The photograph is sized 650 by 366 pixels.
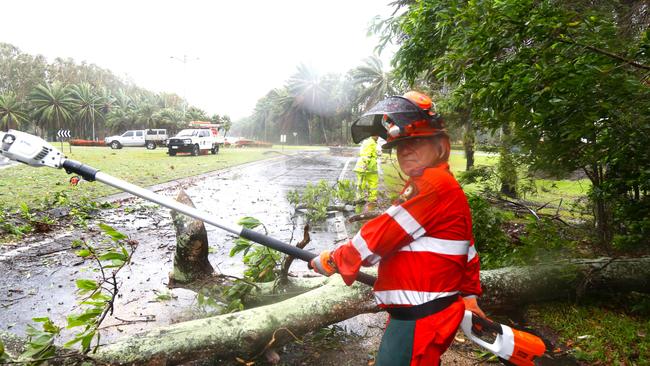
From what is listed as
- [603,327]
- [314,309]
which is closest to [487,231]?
[603,327]

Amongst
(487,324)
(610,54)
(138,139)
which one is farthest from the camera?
(138,139)

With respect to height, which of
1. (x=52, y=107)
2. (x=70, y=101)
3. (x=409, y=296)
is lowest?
(x=409, y=296)

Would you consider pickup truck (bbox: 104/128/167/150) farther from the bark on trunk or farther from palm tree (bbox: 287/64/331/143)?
the bark on trunk

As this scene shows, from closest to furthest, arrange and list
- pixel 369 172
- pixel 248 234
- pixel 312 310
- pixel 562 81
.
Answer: pixel 248 234 → pixel 562 81 → pixel 312 310 → pixel 369 172

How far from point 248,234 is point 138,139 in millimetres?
38276

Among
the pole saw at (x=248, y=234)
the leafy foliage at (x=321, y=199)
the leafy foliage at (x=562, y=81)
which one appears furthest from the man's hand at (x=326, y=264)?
the leafy foliage at (x=321, y=199)

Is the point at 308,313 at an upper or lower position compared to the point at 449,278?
lower

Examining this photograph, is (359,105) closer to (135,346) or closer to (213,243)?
(213,243)

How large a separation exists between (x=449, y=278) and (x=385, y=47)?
8013 millimetres

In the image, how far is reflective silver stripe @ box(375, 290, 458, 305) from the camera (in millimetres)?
1708

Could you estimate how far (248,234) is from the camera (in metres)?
2.21

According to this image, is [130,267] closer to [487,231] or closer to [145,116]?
[487,231]

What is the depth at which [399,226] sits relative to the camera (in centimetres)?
165

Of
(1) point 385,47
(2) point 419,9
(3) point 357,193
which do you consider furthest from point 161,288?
(1) point 385,47
